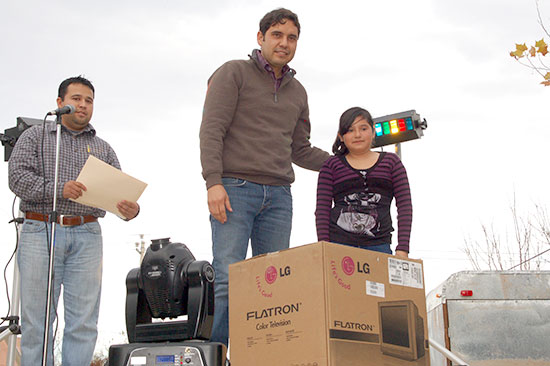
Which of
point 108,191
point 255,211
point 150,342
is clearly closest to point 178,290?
point 150,342

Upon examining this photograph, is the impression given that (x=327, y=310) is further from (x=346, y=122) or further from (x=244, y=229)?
(x=346, y=122)

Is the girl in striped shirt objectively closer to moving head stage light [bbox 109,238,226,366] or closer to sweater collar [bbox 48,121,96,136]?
moving head stage light [bbox 109,238,226,366]

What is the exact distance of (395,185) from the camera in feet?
11.0

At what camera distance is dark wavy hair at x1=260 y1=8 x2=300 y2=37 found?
11.4ft

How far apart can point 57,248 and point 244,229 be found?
3.81 ft

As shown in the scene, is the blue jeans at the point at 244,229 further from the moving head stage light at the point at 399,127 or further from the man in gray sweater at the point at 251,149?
the moving head stage light at the point at 399,127

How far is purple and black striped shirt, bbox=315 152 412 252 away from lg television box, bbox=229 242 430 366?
41 cm

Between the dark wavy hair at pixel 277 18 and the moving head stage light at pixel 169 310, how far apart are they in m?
1.31

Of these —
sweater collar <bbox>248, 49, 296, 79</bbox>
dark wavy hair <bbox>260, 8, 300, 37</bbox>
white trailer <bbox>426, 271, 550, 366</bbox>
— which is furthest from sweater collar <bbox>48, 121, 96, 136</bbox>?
white trailer <bbox>426, 271, 550, 366</bbox>

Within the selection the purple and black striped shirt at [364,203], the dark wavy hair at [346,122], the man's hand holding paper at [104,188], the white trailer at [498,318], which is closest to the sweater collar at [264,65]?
the dark wavy hair at [346,122]

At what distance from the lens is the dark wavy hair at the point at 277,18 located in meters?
3.46

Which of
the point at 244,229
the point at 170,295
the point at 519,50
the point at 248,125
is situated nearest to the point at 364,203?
the point at 244,229

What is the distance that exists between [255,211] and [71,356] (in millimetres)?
1313

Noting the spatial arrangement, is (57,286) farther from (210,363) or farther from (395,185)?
(395,185)
